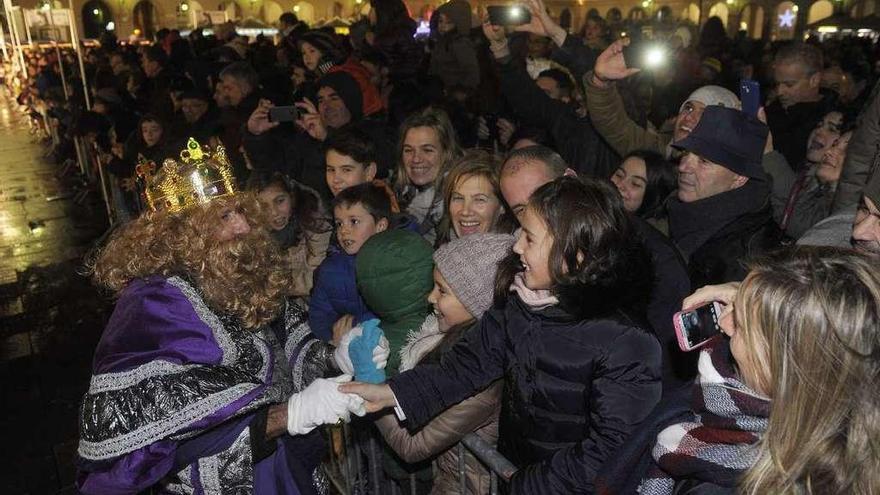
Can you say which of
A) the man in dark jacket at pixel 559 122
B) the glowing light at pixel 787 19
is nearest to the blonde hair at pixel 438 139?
the man in dark jacket at pixel 559 122

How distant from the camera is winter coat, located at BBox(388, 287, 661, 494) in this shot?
81.0 inches

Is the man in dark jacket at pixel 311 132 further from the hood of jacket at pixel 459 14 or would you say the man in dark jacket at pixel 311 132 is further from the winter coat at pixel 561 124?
the hood of jacket at pixel 459 14

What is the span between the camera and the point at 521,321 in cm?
233

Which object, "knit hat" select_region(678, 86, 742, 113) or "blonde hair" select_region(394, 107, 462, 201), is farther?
"blonde hair" select_region(394, 107, 462, 201)

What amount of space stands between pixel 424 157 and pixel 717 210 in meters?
2.19

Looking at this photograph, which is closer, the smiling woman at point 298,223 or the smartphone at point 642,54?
the smartphone at point 642,54

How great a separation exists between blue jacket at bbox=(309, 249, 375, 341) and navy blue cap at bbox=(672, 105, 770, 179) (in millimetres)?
1920

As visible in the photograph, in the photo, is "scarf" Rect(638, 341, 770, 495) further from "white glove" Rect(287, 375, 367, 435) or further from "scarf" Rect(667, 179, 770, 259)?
"scarf" Rect(667, 179, 770, 259)

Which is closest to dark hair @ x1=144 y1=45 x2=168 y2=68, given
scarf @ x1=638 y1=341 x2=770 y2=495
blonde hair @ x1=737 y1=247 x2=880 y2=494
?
scarf @ x1=638 y1=341 x2=770 y2=495

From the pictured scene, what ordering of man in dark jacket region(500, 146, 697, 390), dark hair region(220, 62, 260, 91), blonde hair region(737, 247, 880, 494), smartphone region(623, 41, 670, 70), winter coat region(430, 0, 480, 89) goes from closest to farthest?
blonde hair region(737, 247, 880, 494) → man in dark jacket region(500, 146, 697, 390) → smartphone region(623, 41, 670, 70) → dark hair region(220, 62, 260, 91) → winter coat region(430, 0, 480, 89)

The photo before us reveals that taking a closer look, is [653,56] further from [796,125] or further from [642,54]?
[796,125]

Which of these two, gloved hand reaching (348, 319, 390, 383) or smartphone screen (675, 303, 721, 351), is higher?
smartphone screen (675, 303, 721, 351)

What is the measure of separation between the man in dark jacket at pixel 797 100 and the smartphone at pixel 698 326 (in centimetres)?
428

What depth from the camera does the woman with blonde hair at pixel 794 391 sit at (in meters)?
1.35
